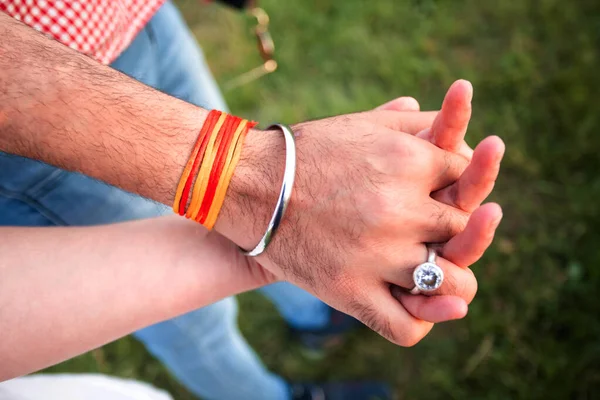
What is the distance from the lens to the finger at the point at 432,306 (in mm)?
893

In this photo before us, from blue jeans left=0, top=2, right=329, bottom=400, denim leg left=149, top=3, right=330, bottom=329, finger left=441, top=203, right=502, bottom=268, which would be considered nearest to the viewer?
finger left=441, top=203, right=502, bottom=268

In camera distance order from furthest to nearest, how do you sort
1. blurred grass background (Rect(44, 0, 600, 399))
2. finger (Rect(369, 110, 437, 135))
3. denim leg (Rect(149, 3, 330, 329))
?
1. blurred grass background (Rect(44, 0, 600, 399))
2. denim leg (Rect(149, 3, 330, 329))
3. finger (Rect(369, 110, 437, 135))

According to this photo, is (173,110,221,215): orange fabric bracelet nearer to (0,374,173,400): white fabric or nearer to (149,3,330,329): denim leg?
(149,3,330,329): denim leg

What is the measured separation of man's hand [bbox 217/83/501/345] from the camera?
92 cm

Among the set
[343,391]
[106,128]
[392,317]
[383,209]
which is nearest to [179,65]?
[106,128]

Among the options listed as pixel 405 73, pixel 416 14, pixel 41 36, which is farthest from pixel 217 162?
pixel 416 14

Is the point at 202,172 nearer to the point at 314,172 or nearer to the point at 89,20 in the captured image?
the point at 314,172

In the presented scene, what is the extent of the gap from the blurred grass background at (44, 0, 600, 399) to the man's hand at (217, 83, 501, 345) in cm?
128

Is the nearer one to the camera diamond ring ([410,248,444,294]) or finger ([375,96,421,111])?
diamond ring ([410,248,444,294])

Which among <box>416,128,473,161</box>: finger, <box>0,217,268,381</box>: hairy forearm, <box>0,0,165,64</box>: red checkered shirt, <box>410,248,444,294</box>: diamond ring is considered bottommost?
<box>0,217,268,381</box>: hairy forearm

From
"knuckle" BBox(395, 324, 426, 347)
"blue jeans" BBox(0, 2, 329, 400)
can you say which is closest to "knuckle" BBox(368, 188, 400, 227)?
"knuckle" BBox(395, 324, 426, 347)

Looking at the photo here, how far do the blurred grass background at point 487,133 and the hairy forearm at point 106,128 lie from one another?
4.80 feet

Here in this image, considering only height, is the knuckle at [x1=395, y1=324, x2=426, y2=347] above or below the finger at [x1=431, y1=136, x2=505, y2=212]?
below

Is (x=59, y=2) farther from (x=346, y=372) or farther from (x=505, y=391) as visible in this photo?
(x=505, y=391)
